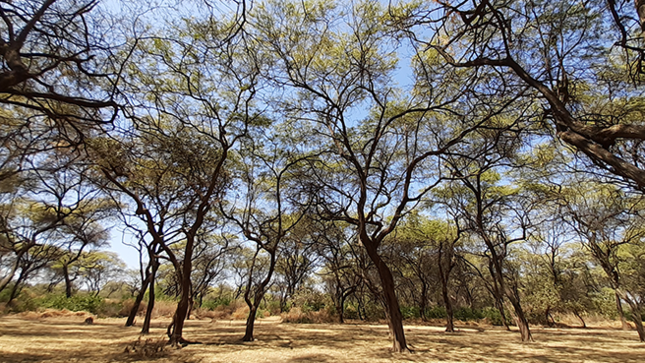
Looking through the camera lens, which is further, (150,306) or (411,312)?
(411,312)

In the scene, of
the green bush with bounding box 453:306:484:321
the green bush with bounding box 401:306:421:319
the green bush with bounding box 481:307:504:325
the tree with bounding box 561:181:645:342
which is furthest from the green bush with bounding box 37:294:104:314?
the green bush with bounding box 481:307:504:325

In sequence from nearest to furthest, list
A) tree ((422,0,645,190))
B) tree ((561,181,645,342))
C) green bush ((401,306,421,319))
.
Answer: tree ((422,0,645,190)), tree ((561,181,645,342)), green bush ((401,306,421,319))

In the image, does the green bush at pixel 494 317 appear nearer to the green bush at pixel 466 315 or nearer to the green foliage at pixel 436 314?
the green bush at pixel 466 315

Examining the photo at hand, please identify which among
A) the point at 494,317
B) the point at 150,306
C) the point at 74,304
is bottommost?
the point at 494,317

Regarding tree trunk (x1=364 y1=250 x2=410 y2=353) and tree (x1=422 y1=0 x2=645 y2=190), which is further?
tree trunk (x1=364 y1=250 x2=410 y2=353)

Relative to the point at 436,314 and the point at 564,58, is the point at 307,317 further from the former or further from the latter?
the point at 564,58

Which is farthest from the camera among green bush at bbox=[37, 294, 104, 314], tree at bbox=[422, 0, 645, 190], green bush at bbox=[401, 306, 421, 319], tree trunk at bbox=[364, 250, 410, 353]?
green bush at bbox=[401, 306, 421, 319]

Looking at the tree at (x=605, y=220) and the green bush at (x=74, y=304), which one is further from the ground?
the tree at (x=605, y=220)

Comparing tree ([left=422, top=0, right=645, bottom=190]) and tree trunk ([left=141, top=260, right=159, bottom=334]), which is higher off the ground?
tree ([left=422, top=0, right=645, bottom=190])

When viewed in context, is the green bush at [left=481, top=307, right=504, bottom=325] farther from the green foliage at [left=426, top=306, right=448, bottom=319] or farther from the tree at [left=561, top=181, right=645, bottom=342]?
the tree at [left=561, top=181, right=645, bottom=342]

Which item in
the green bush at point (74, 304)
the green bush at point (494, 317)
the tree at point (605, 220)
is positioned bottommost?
the green bush at point (494, 317)

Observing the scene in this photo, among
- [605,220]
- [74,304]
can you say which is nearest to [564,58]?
[605,220]

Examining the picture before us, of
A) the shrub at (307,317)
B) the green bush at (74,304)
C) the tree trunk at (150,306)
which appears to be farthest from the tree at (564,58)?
the green bush at (74,304)

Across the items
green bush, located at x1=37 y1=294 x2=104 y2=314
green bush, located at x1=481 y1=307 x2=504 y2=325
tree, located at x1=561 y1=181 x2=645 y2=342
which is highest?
tree, located at x1=561 y1=181 x2=645 y2=342
